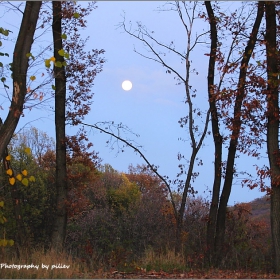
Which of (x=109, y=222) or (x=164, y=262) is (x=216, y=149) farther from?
(x=109, y=222)

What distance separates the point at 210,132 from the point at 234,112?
111 inches

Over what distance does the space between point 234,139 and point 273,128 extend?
1131 millimetres

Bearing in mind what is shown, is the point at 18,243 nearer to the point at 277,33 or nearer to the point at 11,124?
the point at 11,124

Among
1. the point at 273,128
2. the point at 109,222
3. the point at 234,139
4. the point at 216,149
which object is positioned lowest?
the point at 109,222

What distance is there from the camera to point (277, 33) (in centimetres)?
1389

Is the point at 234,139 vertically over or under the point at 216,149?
under

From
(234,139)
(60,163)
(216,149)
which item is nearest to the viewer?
(234,139)

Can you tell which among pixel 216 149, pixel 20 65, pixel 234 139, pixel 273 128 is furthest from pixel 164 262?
pixel 20 65

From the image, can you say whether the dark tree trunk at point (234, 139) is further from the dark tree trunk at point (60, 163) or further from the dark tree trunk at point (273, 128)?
the dark tree trunk at point (60, 163)

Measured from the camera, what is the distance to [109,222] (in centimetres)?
2934

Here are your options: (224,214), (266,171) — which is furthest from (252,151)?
(224,214)

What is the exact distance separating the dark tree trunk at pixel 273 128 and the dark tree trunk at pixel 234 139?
0.56 meters

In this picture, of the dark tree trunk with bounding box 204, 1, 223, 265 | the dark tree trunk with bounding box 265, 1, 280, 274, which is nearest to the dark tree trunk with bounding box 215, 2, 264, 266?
the dark tree trunk with bounding box 204, 1, 223, 265

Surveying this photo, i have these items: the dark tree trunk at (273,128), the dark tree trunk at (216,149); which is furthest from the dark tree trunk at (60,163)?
the dark tree trunk at (273,128)
